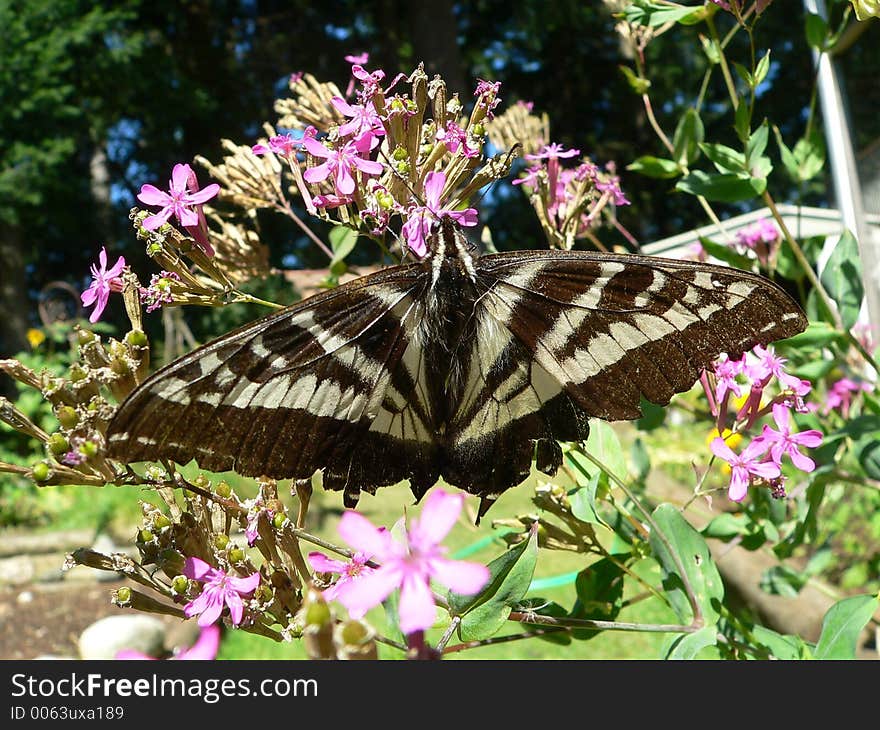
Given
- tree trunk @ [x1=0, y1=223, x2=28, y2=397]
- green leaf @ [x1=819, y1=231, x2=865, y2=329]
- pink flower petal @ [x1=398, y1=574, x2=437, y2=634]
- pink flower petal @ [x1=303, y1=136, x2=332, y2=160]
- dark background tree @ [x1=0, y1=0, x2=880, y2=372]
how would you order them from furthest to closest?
tree trunk @ [x1=0, y1=223, x2=28, y2=397] → dark background tree @ [x1=0, y1=0, x2=880, y2=372] → green leaf @ [x1=819, y1=231, x2=865, y2=329] → pink flower petal @ [x1=303, y1=136, x2=332, y2=160] → pink flower petal @ [x1=398, y1=574, x2=437, y2=634]

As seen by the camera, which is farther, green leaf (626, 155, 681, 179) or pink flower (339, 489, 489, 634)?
green leaf (626, 155, 681, 179)

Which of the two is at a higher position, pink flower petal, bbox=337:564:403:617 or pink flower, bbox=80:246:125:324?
pink flower, bbox=80:246:125:324

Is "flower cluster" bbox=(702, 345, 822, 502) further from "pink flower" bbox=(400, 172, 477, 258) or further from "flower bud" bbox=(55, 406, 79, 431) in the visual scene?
"flower bud" bbox=(55, 406, 79, 431)

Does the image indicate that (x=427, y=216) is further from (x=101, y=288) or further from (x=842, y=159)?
(x=842, y=159)

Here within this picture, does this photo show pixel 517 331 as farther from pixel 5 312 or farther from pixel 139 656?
pixel 5 312

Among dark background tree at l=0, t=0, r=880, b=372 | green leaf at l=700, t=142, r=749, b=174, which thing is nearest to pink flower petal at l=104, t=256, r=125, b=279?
green leaf at l=700, t=142, r=749, b=174

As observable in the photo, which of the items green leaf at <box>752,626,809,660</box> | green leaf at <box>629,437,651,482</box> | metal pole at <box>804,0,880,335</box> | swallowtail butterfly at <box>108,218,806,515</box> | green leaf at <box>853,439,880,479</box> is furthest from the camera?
metal pole at <box>804,0,880,335</box>

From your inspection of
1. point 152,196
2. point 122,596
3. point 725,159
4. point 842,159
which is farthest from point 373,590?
point 842,159
